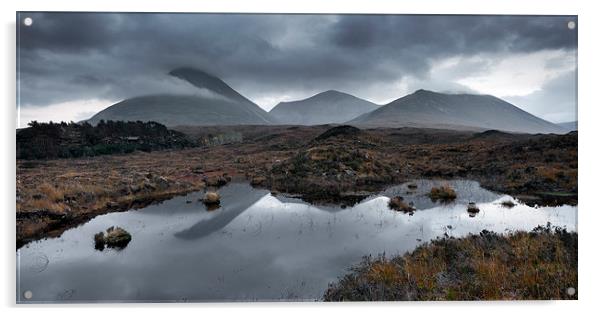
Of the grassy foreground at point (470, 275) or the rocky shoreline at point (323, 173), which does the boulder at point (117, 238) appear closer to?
the rocky shoreline at point (323, 173)

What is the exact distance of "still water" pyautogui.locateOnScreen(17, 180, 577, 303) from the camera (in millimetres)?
5668

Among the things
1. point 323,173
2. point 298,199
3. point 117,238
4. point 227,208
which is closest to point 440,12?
point 298,199

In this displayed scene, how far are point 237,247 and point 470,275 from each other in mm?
4945

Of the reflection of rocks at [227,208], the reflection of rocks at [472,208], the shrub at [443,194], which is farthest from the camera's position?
the shrub at [443,194]

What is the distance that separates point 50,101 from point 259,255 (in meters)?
6.58

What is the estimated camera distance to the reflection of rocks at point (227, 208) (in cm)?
803

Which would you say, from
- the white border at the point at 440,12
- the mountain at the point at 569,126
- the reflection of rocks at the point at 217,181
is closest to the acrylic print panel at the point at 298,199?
the mountain at the point at 569,126

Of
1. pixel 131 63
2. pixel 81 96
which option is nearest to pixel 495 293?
pixel 131 63

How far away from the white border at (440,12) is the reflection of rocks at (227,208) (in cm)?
241

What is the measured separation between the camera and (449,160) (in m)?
15.9

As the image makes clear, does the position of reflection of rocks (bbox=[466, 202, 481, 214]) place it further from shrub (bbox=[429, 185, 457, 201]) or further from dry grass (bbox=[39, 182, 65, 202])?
dry grass (bbox=[39, 182, 65, 202])

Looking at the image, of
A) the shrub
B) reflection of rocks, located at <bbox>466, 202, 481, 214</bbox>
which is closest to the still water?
A: reflection of rocks, located at <bbox>466, 202, 481, 214</bbox>

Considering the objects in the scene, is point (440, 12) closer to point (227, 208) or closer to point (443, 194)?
point (443, 194)

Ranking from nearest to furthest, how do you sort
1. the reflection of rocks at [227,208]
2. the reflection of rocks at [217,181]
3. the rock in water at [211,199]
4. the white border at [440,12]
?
the white border at [440,12] < the reflection of rocks at [227,208] < the rock in water at [211,199] < the reflection of rocks at [217,181]
